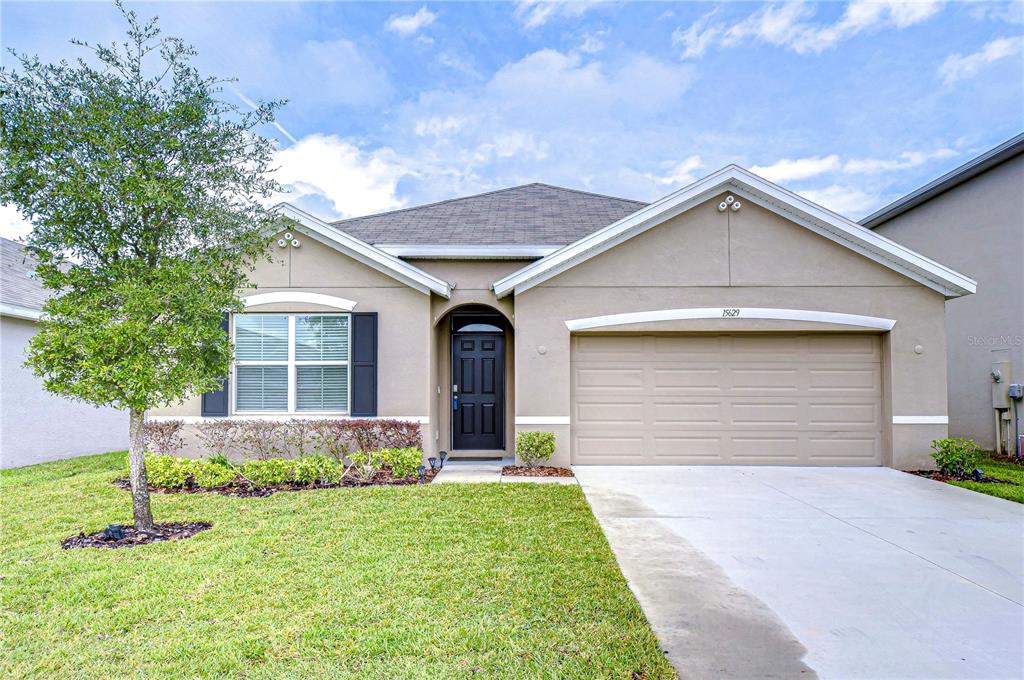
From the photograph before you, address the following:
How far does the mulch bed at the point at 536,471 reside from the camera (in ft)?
27.6

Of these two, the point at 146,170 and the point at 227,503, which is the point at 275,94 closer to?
the point at 146,170

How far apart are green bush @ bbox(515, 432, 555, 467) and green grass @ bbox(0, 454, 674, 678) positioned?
2.32 metres

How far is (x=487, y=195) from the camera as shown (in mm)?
13562

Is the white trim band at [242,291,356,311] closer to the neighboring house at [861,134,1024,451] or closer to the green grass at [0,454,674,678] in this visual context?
the green grass at [0,454,674,678]

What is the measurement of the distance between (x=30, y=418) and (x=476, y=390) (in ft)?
27.6

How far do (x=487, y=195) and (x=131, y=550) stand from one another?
10621mm

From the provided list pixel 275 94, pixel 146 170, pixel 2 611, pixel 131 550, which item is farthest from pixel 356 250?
pixel 2 611

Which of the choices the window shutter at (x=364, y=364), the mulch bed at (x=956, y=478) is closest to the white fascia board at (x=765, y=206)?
the window shutter at (x=364, y=364)

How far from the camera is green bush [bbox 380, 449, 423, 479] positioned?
8188 millimetres

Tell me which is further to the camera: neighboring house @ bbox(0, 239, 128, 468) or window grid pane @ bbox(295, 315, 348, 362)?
neighboring house @ bbox(0, 239, 128, 468)

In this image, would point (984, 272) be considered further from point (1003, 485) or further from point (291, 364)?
point (291, 364)

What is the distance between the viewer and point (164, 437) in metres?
8.80

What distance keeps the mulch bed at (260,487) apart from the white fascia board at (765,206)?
3613mm

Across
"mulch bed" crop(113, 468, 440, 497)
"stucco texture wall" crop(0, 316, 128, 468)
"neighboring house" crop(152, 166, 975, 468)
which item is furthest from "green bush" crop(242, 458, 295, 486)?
"stucco texture wall" crop(0, 316, 128, 468)
